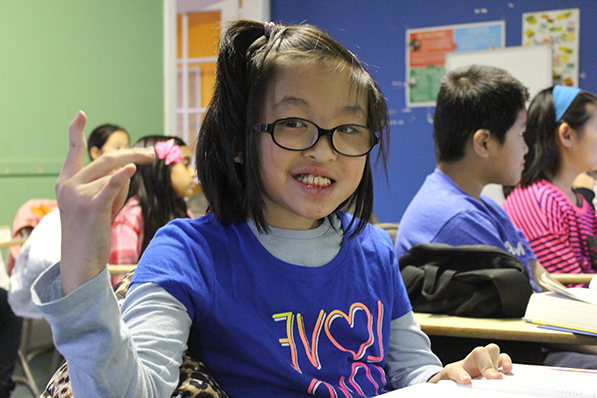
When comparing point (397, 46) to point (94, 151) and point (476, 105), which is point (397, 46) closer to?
point (94, 151)

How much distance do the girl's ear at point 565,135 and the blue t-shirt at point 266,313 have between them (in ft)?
5.17

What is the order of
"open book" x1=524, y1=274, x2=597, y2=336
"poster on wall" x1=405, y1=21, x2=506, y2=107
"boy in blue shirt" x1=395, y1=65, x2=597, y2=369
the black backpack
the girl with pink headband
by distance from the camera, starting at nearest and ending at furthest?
"open book" x1=524, y1=274, x2=597, y2=336, the black backpack, "boy in blue shirt" x1=395, y1=65, x2=597, y2=369, the girl with pink headband, "poster on wall" x1=405, y1=21, x2=506, y2=107

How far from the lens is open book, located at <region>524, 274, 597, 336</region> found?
40.8 inches

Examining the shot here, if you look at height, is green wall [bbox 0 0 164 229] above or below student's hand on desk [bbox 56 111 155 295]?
above

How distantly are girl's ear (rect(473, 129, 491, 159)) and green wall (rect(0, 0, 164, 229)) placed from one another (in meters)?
2.96

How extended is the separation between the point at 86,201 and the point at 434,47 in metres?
4.37

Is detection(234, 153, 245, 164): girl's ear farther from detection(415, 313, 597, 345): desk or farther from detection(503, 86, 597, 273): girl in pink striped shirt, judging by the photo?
detection(503, 86, 597, 273): girl in pink striped shirt

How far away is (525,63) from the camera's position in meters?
4.11

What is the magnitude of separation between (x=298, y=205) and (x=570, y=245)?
155cm

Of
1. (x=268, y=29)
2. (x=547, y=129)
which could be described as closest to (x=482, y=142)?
(x=547, y=129)

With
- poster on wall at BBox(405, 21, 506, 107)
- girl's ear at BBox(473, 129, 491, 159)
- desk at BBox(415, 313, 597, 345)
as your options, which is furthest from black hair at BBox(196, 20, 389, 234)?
poster on wall at BBox(405, 21, 506, 107)

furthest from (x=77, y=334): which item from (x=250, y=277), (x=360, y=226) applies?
(x=360, y=226)

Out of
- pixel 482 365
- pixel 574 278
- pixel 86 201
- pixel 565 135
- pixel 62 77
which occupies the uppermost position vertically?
pixel 62 77

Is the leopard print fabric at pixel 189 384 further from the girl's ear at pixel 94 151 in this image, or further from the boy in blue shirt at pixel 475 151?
the girl's ear at pixel 94 151
